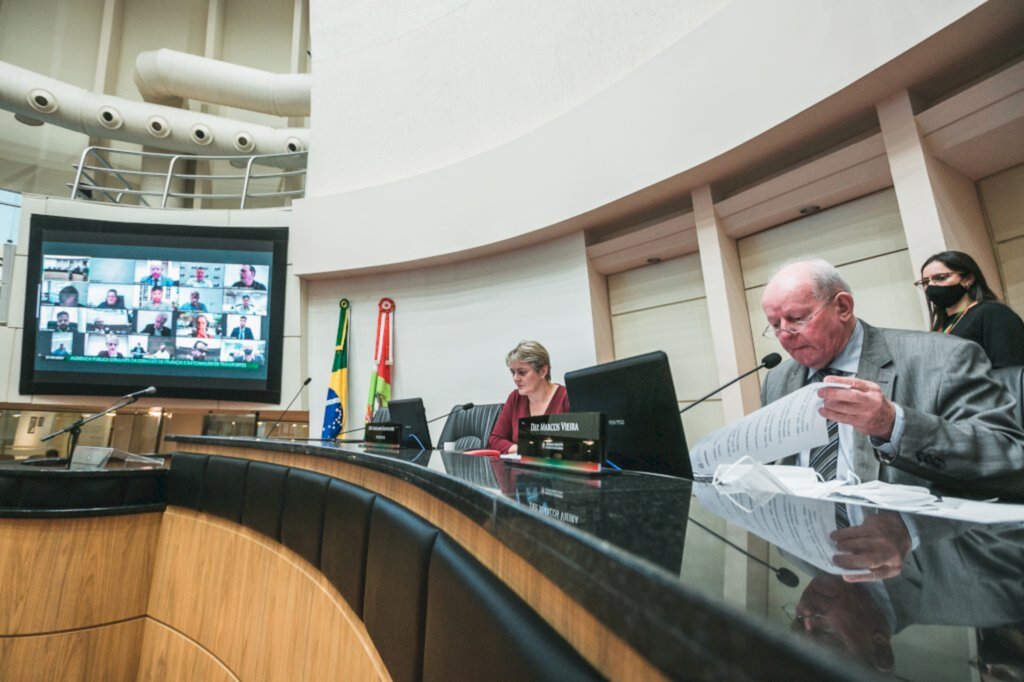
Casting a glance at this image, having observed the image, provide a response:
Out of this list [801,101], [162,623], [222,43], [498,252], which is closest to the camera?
[162,623]

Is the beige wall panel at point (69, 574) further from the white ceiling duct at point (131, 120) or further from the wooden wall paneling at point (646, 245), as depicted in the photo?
the white ceiling duct at point (131, 120)

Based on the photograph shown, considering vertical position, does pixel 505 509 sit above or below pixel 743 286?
below

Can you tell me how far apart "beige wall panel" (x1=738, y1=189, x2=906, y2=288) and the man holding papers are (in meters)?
1.64

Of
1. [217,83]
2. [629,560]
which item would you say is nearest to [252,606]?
[629,560]

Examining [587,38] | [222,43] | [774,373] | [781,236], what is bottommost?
[774,373]

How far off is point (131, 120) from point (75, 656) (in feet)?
20.0

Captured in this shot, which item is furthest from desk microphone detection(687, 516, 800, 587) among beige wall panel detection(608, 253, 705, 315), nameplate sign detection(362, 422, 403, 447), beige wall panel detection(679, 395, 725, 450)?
beige wall panel detection(608, 253, 705, 315)

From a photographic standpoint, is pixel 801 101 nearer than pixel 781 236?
Yes

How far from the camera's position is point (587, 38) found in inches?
145

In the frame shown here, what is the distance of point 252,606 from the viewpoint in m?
1.31

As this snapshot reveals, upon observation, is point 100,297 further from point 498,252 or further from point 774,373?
point 774,373

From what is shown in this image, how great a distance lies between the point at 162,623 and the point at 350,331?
3.35 m

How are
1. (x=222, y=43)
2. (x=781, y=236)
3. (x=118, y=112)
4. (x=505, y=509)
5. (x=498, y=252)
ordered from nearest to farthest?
(x=505, y=509) → (x=781, y=236) → (x=498, y=252) → (x=118, y=112) → (x=222, y=43)

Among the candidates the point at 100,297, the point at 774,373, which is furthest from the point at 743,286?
the point at 100,297
